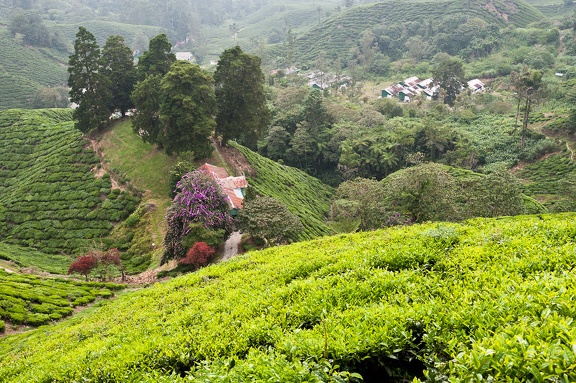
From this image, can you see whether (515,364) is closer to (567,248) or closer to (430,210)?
(567,248)

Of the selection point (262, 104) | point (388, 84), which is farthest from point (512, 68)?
point (262, 104)

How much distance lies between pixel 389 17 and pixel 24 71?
97523mm

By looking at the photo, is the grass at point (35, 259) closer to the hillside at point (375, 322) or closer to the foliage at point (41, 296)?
the foliage at point (41, 296)

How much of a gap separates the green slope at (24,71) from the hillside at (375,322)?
79423 millimetres

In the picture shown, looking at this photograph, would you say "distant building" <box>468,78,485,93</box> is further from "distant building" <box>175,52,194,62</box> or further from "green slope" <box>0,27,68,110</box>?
"distant building" <box>175,52,194,62</box>

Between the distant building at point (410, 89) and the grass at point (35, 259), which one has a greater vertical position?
the distant building at point (410, 89)

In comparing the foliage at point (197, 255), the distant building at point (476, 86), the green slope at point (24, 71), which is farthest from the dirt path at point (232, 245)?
the green slope at point (24, 71)

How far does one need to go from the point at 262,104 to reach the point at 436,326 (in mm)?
30071

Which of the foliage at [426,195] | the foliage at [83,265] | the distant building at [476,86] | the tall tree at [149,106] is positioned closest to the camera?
the foliage at [83,265]

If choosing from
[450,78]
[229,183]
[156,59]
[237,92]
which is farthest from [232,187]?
[450,78]

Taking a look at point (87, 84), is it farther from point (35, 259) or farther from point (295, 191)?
point (295, 191)

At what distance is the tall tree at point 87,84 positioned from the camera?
3462 centimetres

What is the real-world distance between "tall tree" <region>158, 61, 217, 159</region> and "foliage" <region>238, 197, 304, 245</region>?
335 inches

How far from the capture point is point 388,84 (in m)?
81.1
